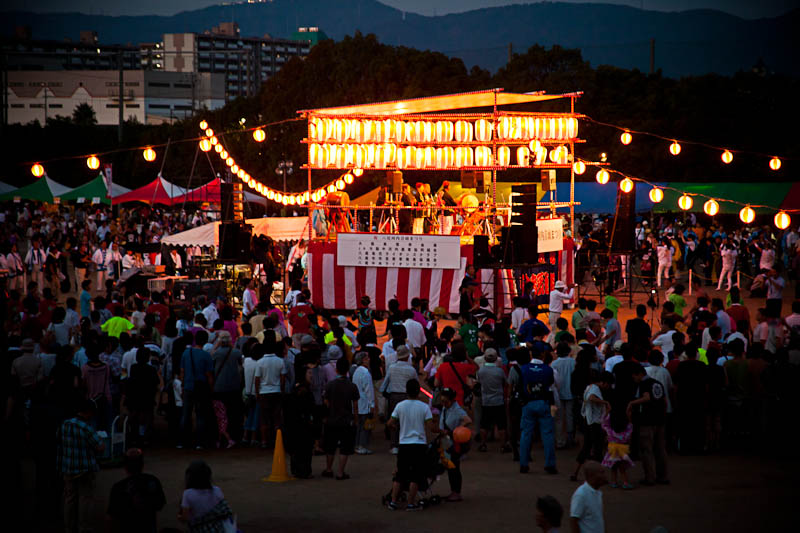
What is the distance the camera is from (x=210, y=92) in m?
128

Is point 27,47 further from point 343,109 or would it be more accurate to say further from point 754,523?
point 754,523

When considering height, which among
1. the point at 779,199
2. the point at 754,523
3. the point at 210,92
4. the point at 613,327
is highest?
the point at 210,92

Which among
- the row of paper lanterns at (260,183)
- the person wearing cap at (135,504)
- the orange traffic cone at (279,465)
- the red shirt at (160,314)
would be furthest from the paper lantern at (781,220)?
the person wearing cap at (135,504)

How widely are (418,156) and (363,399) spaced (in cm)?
1167

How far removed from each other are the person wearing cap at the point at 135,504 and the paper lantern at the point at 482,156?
16.0m

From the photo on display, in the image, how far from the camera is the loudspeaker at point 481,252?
58.3ft

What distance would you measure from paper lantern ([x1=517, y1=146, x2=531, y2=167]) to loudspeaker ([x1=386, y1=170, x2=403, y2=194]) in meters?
2.97

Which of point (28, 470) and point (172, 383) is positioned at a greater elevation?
point (172, 383)

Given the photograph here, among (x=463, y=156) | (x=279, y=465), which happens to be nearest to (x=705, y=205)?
(x=463, y=156)

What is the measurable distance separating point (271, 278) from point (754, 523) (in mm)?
15060

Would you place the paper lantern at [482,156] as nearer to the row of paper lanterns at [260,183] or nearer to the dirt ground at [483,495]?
the row of paper lanterns at [260,183]

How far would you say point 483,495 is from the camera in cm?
898

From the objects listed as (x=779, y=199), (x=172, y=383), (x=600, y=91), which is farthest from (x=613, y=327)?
(x=600, y=91)

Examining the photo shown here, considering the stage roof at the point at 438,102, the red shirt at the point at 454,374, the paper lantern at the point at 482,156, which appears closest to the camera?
the red shirt at the point at 454,374
